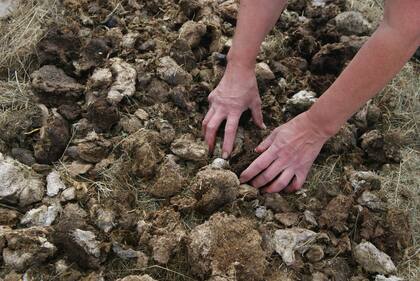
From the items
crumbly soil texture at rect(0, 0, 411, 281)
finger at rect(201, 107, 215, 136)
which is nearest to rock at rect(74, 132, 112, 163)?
crumbly soil texture at rect(0, 0, 411, 281)

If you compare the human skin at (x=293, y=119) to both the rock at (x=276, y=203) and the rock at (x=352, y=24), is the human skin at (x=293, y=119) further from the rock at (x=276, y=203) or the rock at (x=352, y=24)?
the rock at (x=352, y=24)

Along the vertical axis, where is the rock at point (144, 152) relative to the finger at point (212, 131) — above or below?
below

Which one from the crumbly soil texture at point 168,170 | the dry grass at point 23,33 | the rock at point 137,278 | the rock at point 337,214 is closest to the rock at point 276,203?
the crumbly soil texture at point 168,170

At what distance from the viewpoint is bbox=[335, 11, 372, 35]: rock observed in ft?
7.43

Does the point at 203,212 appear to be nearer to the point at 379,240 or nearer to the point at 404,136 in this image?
the point at 379,240

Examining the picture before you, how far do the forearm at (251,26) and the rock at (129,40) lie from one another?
1.33 feet

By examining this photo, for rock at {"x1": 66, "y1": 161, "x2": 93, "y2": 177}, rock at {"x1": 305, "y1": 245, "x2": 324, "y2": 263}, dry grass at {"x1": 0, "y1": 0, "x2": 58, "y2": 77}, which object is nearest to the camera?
rock at {"x1": 305, "y1": 245, "x2": 324, "y2": 263}

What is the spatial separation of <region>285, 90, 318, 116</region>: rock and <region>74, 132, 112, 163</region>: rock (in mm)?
657

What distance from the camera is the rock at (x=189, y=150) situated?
1.78 metres

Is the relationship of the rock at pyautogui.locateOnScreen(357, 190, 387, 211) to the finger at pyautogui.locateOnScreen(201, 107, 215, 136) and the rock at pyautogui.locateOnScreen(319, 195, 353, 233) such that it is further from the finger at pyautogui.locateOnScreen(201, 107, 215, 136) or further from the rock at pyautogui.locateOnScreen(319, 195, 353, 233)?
the finger at pyautogui.locateOnScreen(201, 107, 215, 136)

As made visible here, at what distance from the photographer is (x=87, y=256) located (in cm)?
153

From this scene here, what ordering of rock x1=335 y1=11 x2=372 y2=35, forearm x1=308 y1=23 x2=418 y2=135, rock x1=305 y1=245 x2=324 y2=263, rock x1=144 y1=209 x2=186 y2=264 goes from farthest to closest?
rock x1=335 y1=11 x2=372 y2=35 → rock x1=305 y1=245 x2=324 y2=263 → rock x1=144 y1=209 x2=186 y2=264 → forearm x1=308 y1=23 x2=418 y2=135

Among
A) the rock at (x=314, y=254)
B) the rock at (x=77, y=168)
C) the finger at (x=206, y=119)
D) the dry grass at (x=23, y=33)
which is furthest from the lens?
the dry grass at (x=23, y=33)

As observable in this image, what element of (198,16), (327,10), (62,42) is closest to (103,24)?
(62,42)
